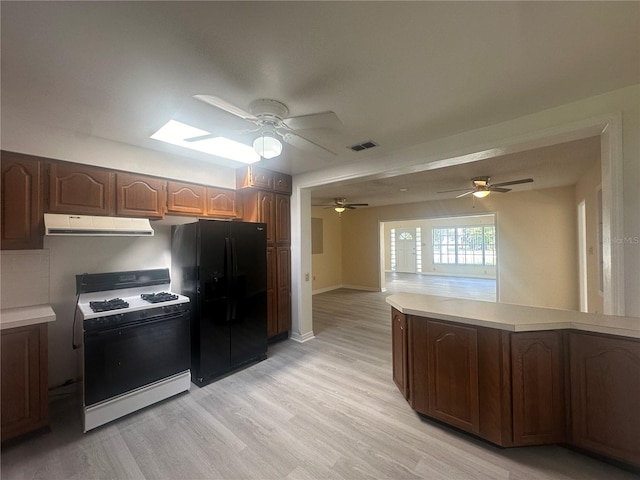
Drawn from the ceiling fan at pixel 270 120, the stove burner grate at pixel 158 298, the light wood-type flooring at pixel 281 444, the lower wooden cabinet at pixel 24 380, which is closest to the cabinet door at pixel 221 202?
the stove burner grate at pixel 158 298

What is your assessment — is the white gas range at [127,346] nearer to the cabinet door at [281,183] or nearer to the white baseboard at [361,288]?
the cabinet door at [281,183]

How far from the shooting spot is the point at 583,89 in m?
1.76

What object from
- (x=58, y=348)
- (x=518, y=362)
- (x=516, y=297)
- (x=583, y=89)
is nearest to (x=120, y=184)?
(x=58, y=348)

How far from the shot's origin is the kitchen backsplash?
2.18 metres

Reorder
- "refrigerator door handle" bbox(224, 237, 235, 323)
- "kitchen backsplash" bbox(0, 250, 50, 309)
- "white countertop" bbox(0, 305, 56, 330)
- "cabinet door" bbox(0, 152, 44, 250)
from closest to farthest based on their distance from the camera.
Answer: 1. "white countertop" bbox(0, 305, 56, 330)
2. "cabinet door" bbox(0, 152, 44, 250)
3. "kitchen backsplash" bbox(0, 250, 50, 309)
4. "refrigerator door handle" bbox(224, 237, 235, 323)

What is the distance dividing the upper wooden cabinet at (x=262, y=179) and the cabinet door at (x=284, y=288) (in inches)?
36.3

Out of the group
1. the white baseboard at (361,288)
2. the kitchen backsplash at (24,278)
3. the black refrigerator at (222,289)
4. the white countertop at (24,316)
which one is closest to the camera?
the white countertop at (24,316)

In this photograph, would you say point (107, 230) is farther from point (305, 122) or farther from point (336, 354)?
point (336, 354)

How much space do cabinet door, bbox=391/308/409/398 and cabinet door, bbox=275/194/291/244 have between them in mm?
2037

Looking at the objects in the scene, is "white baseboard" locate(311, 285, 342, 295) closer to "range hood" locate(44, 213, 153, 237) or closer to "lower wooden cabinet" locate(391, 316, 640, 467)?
"range hood" locate(44, 213, 153, 237)

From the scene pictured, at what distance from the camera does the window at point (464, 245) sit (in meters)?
9.95

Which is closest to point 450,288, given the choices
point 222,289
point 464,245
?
point 464,245

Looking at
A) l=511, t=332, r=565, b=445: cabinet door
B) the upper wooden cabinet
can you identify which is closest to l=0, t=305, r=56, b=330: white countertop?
the upper wooden cabinet

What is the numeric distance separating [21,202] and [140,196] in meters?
0.84
